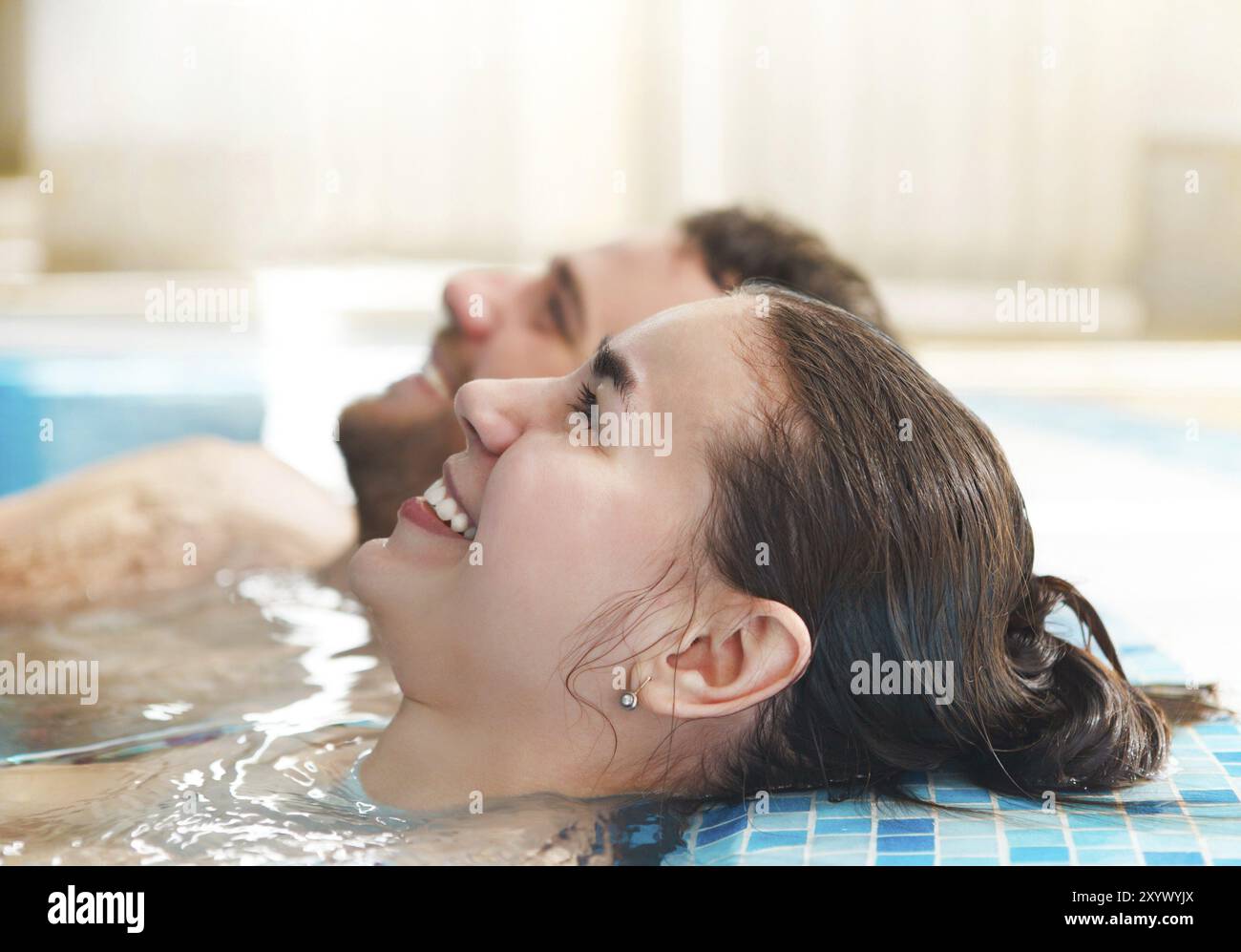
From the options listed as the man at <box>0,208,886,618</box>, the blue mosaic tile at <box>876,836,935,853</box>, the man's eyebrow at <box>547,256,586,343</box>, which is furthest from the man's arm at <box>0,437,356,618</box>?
the blue mosaic tile at <box>876,836,935,853</box>

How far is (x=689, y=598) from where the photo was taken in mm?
1118

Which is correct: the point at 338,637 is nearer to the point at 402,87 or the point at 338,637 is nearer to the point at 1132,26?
the point at 402,87

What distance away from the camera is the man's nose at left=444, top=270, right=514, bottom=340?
197cm

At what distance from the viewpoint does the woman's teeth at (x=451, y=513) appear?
1230 millimetres

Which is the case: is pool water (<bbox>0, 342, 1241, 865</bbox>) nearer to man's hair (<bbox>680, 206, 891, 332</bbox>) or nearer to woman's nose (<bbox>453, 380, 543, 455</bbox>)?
woman's nose (<bbox>453, 380, 543, 455</bbox>)

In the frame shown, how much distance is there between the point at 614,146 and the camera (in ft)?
23.2

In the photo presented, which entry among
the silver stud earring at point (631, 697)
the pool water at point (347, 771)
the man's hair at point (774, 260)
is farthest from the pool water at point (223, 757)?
the man's hair at point (774, 260)

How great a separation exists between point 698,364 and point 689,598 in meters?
0.21

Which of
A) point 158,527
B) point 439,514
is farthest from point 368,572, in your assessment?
point 158,527

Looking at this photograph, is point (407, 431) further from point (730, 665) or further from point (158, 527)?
point (730, 665)

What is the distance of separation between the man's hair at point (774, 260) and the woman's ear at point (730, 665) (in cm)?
91

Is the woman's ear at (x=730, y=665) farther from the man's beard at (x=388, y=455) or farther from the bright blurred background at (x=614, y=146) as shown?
the bright blurred background at (x=614, y=146)

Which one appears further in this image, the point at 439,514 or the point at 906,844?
the point at 439,514

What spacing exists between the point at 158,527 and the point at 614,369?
1.42 metres
